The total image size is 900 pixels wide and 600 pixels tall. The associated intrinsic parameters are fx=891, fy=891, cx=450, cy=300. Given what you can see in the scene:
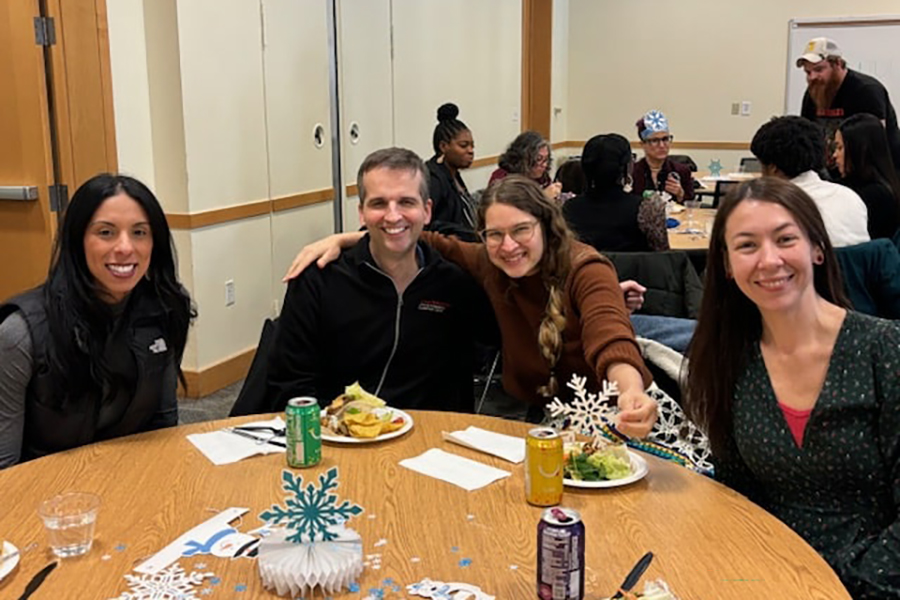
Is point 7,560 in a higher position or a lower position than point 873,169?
lower

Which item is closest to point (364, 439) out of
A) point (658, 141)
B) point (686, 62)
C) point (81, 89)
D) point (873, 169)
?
point (81, 89)

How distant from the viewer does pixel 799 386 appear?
165cm

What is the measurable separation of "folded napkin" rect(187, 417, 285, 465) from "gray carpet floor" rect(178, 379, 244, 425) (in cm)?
205

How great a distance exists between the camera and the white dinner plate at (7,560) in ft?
4.39

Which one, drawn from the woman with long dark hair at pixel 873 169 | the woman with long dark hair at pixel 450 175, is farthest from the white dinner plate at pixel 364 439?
the woman with long dark hair at pixel 873 169

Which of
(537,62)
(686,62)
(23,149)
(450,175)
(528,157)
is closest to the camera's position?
(23,149)

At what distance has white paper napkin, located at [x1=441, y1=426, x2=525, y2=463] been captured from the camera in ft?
5.98

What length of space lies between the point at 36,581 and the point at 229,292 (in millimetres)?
3227

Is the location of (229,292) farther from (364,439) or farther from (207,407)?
(364,439)

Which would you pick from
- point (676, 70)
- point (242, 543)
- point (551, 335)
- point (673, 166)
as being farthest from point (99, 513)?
point (676, 70)

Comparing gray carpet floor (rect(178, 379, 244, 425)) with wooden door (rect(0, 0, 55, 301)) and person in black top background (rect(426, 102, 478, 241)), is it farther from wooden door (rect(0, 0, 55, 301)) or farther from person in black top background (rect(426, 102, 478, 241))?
person in black top background (rect(426, 102, 478, 241))

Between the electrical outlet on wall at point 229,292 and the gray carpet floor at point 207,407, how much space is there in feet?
1.43

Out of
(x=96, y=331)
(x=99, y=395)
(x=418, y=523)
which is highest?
(x=96, y=331)

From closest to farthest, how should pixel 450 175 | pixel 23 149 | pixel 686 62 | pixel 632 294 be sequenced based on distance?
1. pixel 632 294
2. pixel 23 149
3. pixel 450 175
4. pixel 686 62
